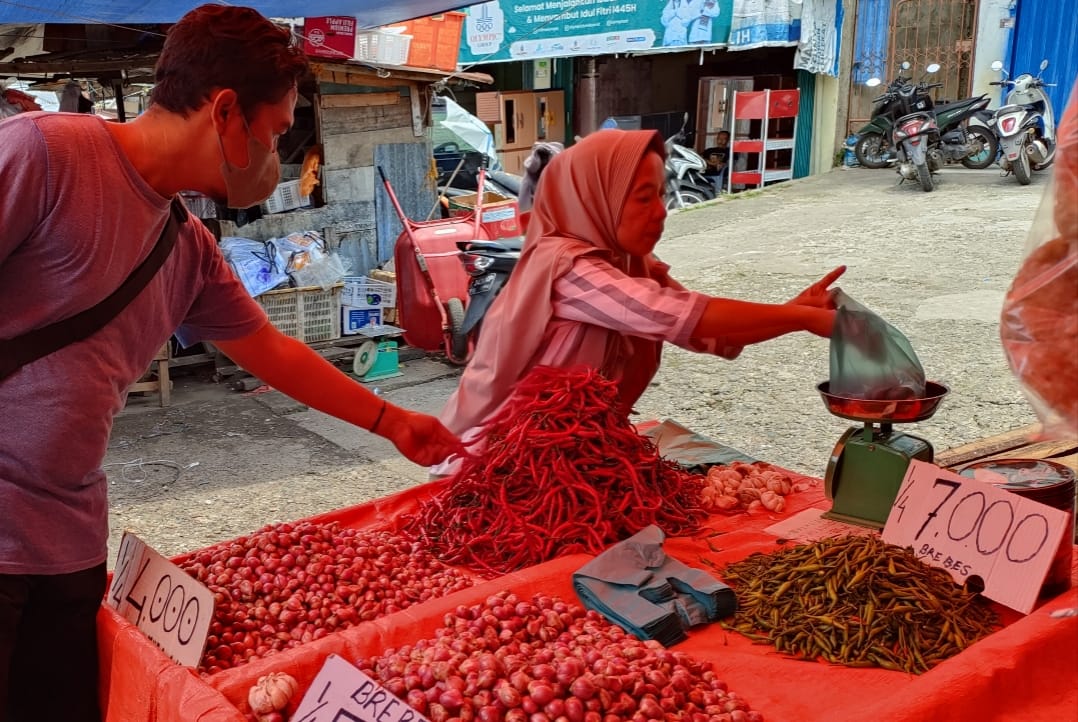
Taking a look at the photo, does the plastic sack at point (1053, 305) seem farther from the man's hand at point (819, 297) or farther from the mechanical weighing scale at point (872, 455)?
the man's hand at point (819, 297)

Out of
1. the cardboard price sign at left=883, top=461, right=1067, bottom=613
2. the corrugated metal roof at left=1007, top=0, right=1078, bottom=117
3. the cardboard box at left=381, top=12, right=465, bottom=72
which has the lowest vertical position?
the cardboard price sign at left=883, top=461, right=1067, bottom=613

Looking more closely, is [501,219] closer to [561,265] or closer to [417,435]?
[561,265]

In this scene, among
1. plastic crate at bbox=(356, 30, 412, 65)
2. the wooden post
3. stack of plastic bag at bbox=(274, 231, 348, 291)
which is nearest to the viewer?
stack of plastic bag at bbox=(274, 231, 348, 291)

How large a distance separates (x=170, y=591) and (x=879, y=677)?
53.3 inches

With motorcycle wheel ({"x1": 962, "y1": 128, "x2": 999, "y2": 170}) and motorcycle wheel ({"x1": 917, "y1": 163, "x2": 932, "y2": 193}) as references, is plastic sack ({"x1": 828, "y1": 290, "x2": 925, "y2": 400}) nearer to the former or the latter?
motorcycle wheel ({"x1": 917, "y1": 163, "x2": 932, "y2": 193})

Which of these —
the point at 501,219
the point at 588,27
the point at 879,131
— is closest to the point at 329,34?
the point at 501,219

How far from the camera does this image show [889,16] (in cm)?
1368

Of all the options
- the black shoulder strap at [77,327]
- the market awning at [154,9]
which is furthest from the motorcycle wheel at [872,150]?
the black shoulder strap at [77,327]

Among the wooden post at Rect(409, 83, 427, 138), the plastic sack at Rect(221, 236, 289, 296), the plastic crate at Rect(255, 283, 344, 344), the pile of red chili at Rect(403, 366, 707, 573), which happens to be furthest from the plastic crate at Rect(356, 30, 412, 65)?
the pile of red chili at Rect(403, 366, 707, 573)

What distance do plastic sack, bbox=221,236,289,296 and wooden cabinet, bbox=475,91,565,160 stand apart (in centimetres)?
915

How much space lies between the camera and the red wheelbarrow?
6.80 meters

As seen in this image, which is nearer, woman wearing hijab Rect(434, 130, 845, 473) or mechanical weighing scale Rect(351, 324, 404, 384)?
woman wearing hijab Rect(434, 130, 845, 473)

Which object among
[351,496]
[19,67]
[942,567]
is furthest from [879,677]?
[19,67]

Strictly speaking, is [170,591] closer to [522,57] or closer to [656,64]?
[522,57]
